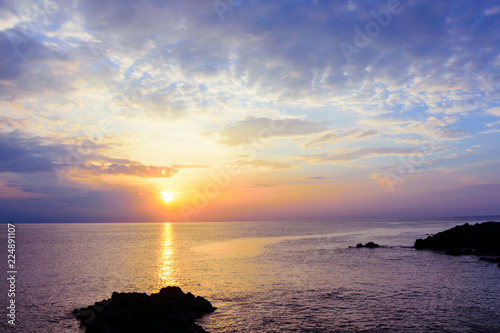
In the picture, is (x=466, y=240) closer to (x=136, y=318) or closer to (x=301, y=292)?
(x=301, y=292)

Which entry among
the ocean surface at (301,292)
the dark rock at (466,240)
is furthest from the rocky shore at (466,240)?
the ocean surface at (301,292)

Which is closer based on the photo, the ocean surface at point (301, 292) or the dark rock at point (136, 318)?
the dark rock at point (136, 318)

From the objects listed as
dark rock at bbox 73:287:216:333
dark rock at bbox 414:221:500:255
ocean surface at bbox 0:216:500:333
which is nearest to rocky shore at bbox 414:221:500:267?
dark rock at bbox 414:221:500:255

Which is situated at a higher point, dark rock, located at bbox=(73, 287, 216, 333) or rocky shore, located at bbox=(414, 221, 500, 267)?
dark rock, located at bbox=(73, 287, 216, 333)

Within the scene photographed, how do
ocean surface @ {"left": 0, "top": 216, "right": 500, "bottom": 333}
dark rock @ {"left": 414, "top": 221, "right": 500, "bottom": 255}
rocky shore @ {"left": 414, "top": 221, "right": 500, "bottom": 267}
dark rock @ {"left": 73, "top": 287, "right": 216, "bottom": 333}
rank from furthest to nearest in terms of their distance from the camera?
1. dark rock @ {"left": 414, "top": 221, "right": 500, "bottom": 255}
2. rocky shore @ {"left": 414, "top": 221, "right": 500, "bottom": 267}
3. ocean surface @ {"left": 0, "top": 216, "right": 500, "bottom": 333}
4. dark rock @ {"left": 73, "top": 287, "right": 216, "bottom": 333}

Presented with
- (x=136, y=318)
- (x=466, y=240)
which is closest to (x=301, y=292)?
(x=136, y=318)

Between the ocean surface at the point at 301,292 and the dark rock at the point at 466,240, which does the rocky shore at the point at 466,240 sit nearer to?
the dark rock at the point at 466,240

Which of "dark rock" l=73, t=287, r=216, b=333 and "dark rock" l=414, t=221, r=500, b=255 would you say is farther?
"dark rock" l=414, t=221, r=500, b=255

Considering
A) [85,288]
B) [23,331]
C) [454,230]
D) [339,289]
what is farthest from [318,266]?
[454,230]

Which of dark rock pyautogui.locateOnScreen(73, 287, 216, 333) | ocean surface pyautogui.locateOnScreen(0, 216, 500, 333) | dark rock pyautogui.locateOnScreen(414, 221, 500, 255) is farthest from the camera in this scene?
dark rock pyautogui.locateOnScreen(414, 221, 500, 255)

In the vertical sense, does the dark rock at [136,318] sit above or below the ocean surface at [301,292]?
above

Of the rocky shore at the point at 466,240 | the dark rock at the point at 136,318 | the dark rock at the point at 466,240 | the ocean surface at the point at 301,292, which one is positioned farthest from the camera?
the dark rock at the point at 466,240

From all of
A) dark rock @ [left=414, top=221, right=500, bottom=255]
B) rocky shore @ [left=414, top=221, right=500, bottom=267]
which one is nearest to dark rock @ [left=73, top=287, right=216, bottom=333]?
rocky shore @ [left=414, top=221, right=500, bottom=267]

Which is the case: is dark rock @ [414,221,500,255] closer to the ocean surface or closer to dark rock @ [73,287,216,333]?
the ocean surface
